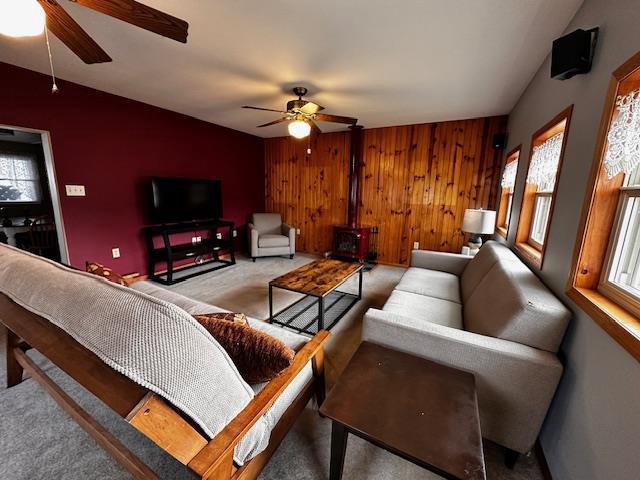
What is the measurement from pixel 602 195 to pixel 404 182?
314 cm

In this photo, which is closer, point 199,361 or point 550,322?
point 199,361

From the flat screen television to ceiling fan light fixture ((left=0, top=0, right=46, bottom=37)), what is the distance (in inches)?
98.6

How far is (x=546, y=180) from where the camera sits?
1895 mm

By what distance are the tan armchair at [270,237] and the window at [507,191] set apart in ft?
10.2

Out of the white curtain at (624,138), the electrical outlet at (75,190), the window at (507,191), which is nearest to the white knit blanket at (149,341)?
the white curtain at (624,138)

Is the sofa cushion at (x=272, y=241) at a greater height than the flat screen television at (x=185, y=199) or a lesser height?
lesser

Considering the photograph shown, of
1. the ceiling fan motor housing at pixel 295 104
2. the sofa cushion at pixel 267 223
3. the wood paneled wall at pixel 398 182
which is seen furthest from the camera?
the sofa cushion at pixel 267 223

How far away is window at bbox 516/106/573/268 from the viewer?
167 centimetres

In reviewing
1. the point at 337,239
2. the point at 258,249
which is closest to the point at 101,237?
the point at 258,249

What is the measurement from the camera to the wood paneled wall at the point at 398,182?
12.2ft

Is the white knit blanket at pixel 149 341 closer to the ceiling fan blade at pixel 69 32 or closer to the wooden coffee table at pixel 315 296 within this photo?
the ceiling fan blade at pixel 69 32

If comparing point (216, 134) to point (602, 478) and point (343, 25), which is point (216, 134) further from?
point (602, 478)

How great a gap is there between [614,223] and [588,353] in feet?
1.86

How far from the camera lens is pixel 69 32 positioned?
4.10ft
